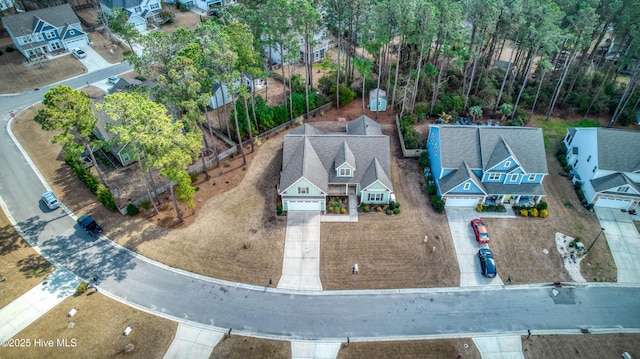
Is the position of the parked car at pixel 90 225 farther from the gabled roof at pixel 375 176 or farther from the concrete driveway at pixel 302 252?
the gabled roof at pixel 375 176

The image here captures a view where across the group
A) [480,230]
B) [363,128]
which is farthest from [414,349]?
[363,128]

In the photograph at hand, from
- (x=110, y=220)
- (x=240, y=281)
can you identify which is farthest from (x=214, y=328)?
(x=110, y=220)

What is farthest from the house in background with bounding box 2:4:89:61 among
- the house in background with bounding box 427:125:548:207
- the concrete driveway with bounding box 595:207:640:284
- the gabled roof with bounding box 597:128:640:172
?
the concrete driveway with bounding box 595:207:640:284

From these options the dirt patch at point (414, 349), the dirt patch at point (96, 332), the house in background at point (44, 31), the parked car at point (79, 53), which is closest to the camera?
the dirt patch at point (96, 332)

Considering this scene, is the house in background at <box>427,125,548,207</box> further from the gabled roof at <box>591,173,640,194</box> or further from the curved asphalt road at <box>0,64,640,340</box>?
the curved asphalt road at <box>0,64,640,340</box>

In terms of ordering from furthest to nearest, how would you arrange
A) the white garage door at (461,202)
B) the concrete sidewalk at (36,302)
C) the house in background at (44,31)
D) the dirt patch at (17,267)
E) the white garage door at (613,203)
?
the house in background at (44,31) < the white garage door at (461,202) < the white garage door at (613,203) < the dirt patch at (17,267) < the concrete sidewalk at (36,302)

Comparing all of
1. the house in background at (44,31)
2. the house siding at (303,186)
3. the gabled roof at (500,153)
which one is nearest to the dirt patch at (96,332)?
the house siding at (303,186)

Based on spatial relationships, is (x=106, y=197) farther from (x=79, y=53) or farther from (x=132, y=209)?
(x=79, y=53)
